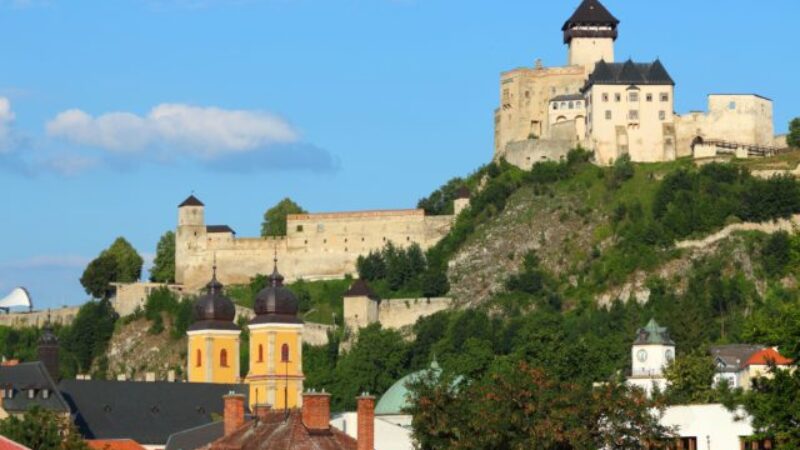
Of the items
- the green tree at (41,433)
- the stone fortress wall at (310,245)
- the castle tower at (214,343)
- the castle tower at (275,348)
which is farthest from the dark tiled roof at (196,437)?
the stone fortress wall at (310,245)

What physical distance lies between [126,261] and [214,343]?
1576 inches

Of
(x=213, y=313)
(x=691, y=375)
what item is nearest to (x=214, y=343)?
(x=213, y=313)

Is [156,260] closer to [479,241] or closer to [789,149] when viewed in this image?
[479,241]

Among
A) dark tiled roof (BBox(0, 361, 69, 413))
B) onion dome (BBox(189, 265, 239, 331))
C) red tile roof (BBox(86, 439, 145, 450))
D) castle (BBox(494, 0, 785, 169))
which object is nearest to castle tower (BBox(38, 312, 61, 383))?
dark tiled roof (BBox(0, 361, 69, 413))

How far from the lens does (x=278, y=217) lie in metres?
152

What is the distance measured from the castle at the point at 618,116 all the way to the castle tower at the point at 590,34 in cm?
6

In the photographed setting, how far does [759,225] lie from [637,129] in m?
11.2

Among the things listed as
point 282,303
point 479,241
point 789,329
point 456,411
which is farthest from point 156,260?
point 789,329

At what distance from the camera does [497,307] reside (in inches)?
5148

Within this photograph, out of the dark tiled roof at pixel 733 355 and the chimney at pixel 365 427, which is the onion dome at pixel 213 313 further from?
the chimney at pixel 365 427

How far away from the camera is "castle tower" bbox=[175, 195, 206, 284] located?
14425 centimetres

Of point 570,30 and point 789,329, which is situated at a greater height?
point 570,30

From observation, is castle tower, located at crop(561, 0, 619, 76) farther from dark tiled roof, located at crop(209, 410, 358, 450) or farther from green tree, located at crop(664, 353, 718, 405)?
dark tiled roof, located at crop(209, 410, 358, 450)

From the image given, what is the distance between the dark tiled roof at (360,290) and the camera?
134 m
